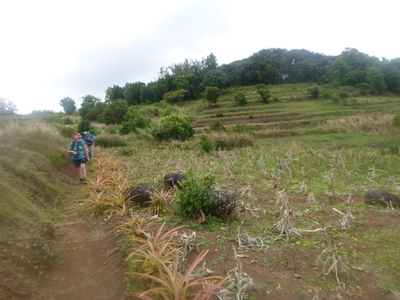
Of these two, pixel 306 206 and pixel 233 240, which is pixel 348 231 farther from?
pixel 233 240

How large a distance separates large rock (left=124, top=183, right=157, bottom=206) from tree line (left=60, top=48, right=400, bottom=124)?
40.1 meters

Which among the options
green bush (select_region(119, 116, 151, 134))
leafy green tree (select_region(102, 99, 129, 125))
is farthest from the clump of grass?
leafy green tree (select_region(102, 99, 129, 125))

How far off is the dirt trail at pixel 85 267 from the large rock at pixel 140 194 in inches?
32.9

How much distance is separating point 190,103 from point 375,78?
2786 centimetres

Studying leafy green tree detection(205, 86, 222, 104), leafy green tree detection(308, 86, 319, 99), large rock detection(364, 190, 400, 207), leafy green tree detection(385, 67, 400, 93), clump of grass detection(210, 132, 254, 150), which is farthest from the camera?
leafy green tree detection(385, 67, 400, 93)

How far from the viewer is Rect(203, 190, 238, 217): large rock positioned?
4445 mm

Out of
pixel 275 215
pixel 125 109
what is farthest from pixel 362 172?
pixel 125 109

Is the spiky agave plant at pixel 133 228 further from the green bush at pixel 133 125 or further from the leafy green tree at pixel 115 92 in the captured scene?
the leafy green tree at pixel 115 92

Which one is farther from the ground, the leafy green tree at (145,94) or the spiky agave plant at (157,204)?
the leafy green tree at (145,94)

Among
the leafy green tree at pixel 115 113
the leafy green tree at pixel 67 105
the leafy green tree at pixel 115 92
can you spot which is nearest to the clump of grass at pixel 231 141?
the leafy green tree at pixel 115 113

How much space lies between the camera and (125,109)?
32500mm

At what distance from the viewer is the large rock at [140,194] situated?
17.5 feet

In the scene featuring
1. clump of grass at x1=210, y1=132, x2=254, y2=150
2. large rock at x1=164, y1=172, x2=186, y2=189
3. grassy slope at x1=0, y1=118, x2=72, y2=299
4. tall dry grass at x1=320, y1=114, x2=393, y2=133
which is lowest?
tall dry grass at x1=320, y1=114, x2=393, y2=133

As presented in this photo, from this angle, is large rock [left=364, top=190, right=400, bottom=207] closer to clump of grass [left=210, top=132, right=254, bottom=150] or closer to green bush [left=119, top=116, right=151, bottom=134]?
clump of grass [left=210, top=132, right=254, bottom=150]
